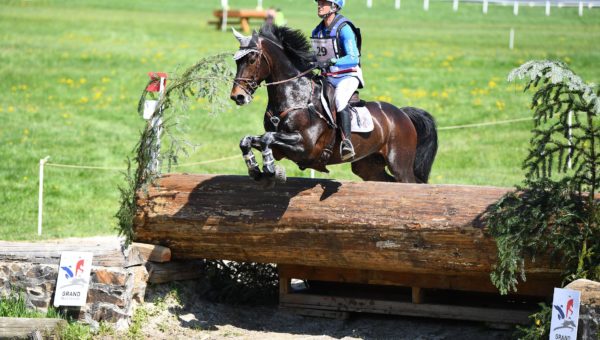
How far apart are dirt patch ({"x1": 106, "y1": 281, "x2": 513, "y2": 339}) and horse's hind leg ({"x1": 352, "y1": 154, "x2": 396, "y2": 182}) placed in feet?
5.29

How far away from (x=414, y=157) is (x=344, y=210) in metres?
2.07

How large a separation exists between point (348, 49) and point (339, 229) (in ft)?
5.89

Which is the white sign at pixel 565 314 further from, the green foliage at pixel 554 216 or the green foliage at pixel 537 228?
the green foliage at pixel 537 228

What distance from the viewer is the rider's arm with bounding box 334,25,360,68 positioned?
9078mm

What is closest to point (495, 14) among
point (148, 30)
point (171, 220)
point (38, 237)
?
point (148, 30)

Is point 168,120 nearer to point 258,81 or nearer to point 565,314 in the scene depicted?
point 258,81

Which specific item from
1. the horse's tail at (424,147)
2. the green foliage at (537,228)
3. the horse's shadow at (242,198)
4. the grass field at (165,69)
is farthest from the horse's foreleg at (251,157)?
the grass field at (165,69)

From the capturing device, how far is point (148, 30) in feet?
99.2

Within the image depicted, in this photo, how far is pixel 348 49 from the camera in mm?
9156

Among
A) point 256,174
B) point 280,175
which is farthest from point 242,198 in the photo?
point 280,175

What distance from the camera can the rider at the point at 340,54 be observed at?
9.08 metres

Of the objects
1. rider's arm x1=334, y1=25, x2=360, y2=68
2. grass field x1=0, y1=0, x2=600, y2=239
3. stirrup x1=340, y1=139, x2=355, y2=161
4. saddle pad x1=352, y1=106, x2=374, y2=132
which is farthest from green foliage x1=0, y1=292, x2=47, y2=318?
grass field x1=0, y1=0, x2=600, y2=239

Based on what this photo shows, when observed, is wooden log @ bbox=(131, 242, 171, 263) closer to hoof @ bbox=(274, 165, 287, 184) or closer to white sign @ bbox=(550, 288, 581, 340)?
hoof @ bbox=(274, 165, 287, 184)

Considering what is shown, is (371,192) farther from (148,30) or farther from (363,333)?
(148,30)
